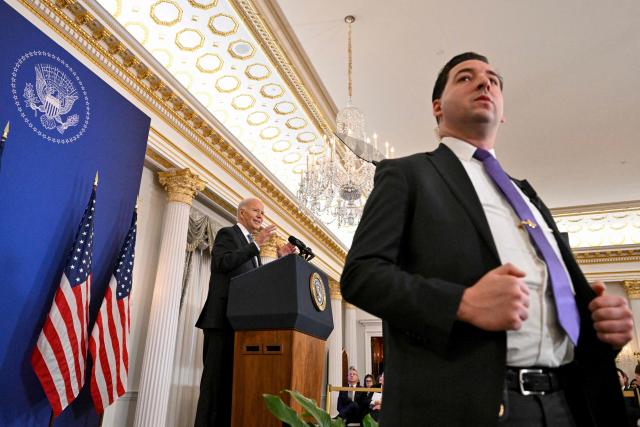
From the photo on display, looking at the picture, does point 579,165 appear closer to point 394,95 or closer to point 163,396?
point 394,95

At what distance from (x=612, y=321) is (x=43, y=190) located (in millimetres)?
3542

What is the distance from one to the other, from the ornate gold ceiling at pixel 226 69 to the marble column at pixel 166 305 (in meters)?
1.26

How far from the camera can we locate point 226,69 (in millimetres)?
5656

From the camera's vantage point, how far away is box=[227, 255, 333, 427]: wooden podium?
220cm

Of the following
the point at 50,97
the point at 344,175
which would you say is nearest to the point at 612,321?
the point at 50,97

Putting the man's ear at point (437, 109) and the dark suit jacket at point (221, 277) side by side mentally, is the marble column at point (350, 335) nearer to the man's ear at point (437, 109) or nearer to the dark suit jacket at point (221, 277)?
the dark suit jacket at point (221, 277)

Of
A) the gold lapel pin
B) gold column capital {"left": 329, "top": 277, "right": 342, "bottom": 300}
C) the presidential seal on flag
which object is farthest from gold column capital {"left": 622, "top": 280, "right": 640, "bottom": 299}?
the gold lapel pin

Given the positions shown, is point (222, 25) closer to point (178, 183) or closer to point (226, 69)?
point (226, 69)

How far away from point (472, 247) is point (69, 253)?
10.9 ft

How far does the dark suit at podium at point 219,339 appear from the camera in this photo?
2.51 metres

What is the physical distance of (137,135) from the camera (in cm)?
417

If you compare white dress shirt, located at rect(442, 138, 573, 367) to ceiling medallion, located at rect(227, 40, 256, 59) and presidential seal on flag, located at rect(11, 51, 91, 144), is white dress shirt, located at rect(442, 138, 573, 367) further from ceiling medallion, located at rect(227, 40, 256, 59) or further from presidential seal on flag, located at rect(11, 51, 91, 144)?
ceiling medallion, located at rect(227, 40, 256, 59)

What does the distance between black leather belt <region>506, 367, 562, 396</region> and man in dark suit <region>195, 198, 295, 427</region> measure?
81.4 inches

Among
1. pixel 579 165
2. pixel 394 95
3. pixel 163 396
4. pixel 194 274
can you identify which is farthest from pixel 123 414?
pixel 579 165
